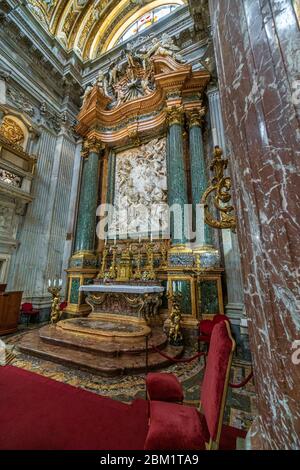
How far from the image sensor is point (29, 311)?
5750 mm

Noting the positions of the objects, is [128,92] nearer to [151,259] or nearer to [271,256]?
[151,259]

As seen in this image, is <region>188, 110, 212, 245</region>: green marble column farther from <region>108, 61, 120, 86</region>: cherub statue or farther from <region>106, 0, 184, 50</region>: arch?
<region>106, 0, 184, 50</region>: arch

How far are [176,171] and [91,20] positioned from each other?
10208 mm

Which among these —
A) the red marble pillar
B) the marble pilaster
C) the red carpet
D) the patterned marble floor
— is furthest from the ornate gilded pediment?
the red carpet

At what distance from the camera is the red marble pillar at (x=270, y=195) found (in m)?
0.83

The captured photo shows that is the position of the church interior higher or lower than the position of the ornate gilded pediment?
lower

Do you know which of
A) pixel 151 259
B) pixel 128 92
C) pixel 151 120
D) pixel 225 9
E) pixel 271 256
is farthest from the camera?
pixel 128 92

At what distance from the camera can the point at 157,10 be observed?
917 centimetres

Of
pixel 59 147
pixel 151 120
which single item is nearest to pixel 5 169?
pixel 59 147

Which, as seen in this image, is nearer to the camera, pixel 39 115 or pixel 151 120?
pixel 151 120

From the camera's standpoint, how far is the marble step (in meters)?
3.38

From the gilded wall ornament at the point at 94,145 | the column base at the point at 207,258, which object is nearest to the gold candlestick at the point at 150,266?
the column base at the point at 207,258

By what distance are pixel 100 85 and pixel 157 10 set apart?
496cm

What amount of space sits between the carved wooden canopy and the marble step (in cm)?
617
